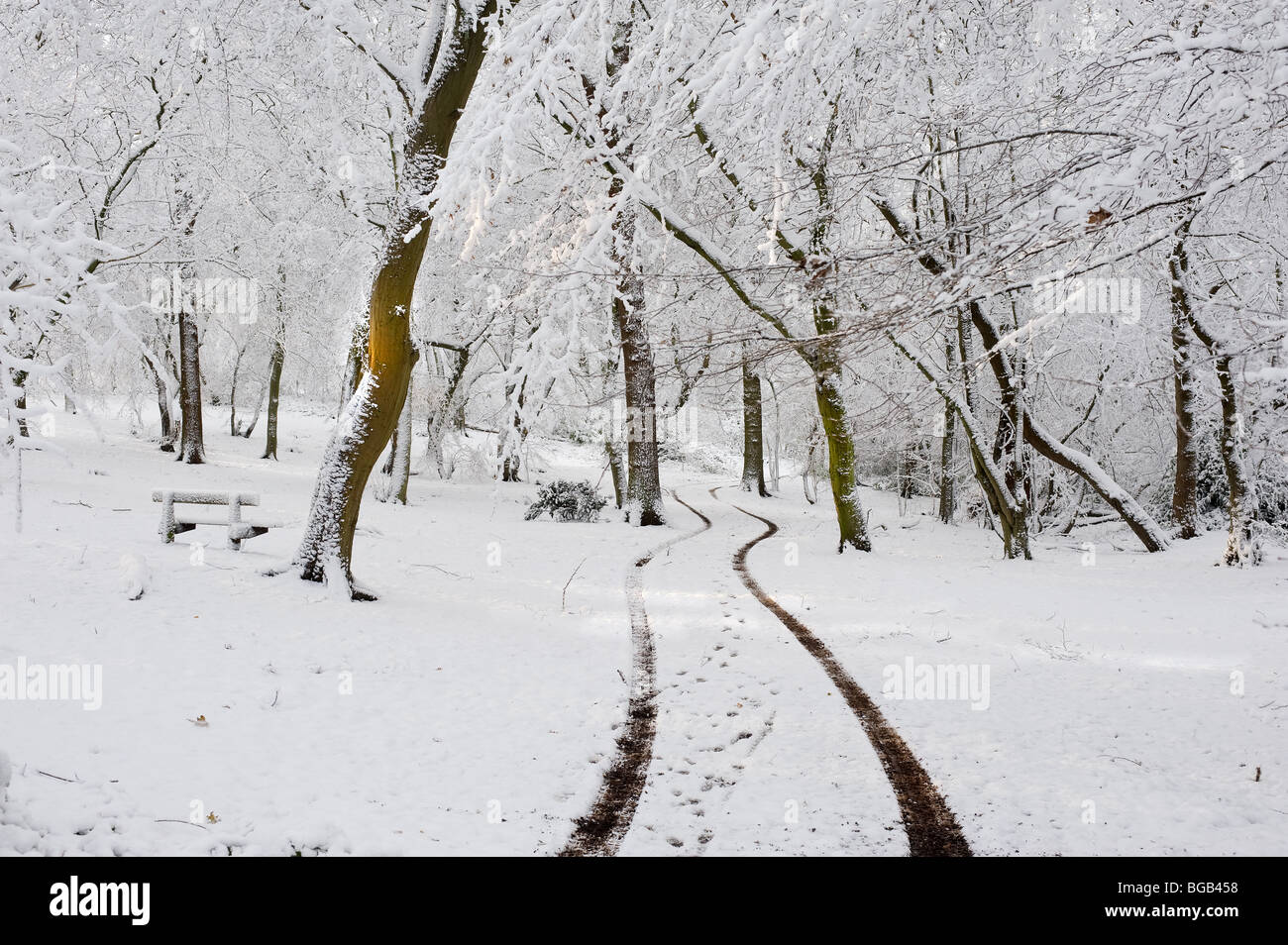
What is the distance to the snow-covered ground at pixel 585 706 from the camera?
12.5ft

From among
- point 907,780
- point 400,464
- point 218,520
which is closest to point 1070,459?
point 907,780

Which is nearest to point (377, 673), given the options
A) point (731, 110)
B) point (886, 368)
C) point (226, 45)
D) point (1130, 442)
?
point (731, 110)

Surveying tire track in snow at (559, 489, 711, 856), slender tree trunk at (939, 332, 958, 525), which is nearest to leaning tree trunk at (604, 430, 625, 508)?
slender tree trunk at (939, 332, 958, 525)

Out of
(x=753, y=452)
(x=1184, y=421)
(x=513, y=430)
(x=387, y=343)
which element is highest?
(x=387, y=343)

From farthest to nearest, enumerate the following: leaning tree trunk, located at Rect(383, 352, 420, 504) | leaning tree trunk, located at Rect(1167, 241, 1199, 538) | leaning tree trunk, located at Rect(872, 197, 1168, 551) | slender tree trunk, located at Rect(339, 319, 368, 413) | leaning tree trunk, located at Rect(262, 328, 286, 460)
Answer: leaning tree trunk, located at Rect(262, 328, 286, 460) < leaning tree trunk, located at Rect(383, 352, 420, 504) < slender tree trunk, located at Rect(339, 319, 368, 413) < leaning tree trunk, located at Rect(872, 197, 1168, 551) < leaning tree trunk, located at Rect(1167, 241, 1199, 538)

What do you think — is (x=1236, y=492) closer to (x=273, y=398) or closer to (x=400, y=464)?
(x=400, y=464)

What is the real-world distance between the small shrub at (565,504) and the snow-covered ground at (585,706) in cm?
Answer: 609

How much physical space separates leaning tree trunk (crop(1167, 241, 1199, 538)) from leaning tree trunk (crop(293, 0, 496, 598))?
11.1 m

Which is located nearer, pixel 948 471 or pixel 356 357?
pixel 356 357

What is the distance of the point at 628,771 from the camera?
461cm

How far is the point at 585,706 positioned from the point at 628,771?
3.81ft

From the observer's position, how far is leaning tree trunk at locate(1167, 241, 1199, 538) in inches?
467

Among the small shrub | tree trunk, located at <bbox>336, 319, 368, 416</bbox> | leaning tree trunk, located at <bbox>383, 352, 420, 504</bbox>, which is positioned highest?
tree trunk, located at <bbox>336, 319, 368, 416</bbox>

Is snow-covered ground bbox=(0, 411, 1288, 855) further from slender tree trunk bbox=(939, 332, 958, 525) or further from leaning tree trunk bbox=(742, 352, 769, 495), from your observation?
leaning tree trunk bbox=(742, 352, 769, 495)
